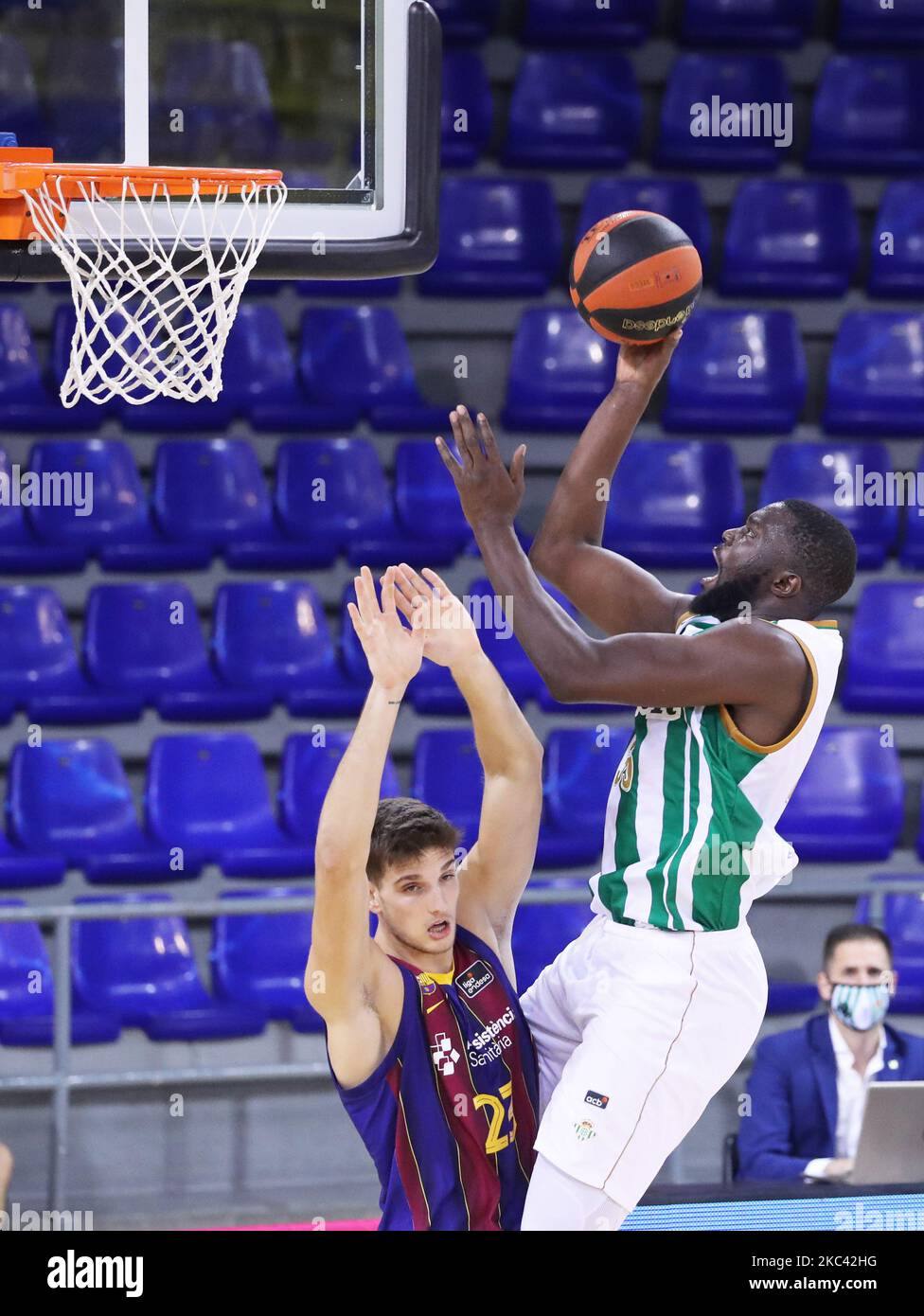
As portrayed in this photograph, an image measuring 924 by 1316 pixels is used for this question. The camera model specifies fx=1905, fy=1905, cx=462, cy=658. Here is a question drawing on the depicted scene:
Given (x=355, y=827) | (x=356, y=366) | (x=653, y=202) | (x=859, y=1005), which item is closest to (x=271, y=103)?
(x=356, y=366)

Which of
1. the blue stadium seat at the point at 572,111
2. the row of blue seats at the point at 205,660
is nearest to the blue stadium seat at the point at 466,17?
the blue stadium seat at the point at 572,111

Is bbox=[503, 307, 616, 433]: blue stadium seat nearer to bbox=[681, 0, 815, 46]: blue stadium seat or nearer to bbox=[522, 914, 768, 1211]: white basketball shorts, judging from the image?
bbox=[681, 0, 815, 46]: blue stadium seat

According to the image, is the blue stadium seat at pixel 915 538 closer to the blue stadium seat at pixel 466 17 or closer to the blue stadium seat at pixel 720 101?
the blue stadium seat at pixel 720 101

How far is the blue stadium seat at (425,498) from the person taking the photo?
21.3 feet

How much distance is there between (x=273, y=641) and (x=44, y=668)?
737 mm

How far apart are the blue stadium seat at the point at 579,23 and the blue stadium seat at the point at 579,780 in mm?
2743

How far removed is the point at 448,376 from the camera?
22.7ft

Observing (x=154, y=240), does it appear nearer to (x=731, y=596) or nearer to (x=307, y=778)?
(x=731, y=596)

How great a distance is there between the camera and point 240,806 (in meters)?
5.95

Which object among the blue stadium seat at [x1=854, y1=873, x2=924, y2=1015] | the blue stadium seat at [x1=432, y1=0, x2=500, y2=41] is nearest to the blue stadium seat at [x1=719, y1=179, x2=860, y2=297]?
the blue stadium seat at [x1=432, y1=0, x2=500, y2=41]

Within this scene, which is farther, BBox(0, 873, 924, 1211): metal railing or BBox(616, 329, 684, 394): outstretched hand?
BBox(0, 873, 924, 1211): metal railing

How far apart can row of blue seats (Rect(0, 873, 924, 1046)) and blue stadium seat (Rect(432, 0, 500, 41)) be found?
3313 mm

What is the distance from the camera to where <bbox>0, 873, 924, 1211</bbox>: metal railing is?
16.1 feet

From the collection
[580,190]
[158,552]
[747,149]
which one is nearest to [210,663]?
[158,552]
